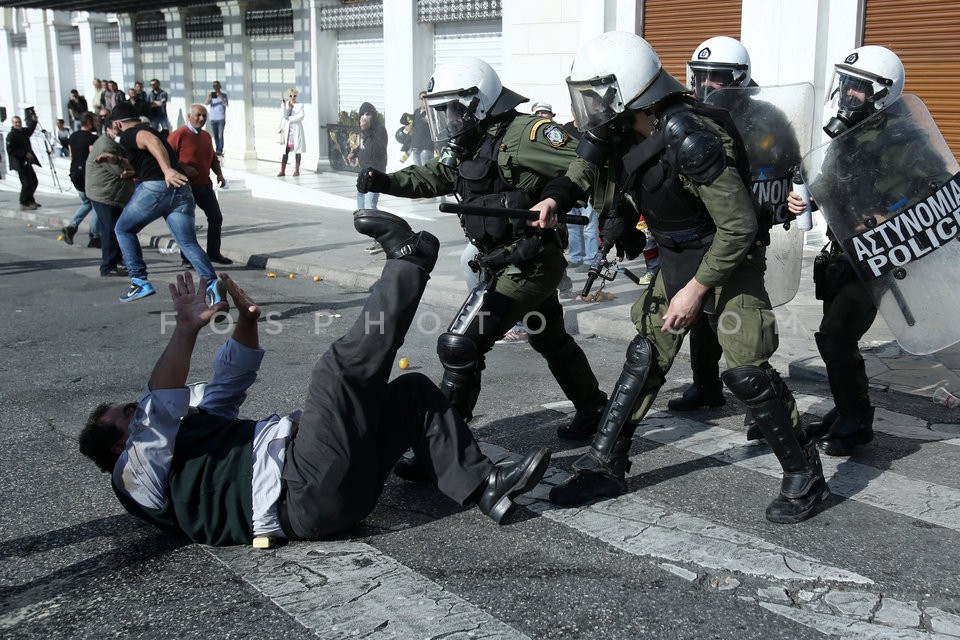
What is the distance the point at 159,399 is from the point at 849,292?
3.00 m

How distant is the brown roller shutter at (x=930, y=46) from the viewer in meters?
9.73

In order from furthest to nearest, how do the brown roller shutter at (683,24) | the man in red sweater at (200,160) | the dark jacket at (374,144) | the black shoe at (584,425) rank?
the dark jacket at (374,144) → the brown roller shutter at (683,24) → the man in red sweater at (200,160) → the black shoe at (584,425)

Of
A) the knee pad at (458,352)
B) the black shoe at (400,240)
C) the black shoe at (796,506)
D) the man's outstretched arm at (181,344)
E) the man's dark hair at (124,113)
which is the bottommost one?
the black shoe at (796,506)

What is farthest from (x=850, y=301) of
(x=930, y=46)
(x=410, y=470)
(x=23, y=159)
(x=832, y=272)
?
(x=23, y=159)

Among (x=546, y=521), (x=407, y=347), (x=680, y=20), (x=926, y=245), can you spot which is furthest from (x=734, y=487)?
(x=680, y=20)

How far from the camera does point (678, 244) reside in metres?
3.90

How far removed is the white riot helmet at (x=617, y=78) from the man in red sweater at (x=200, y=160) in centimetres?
785

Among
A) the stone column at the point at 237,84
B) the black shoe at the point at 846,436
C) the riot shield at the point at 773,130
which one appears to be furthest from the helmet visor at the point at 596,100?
the stone column at the point at 237,84

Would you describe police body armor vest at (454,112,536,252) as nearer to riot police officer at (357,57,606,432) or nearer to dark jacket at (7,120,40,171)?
riot police officer at (357,57,606,432)

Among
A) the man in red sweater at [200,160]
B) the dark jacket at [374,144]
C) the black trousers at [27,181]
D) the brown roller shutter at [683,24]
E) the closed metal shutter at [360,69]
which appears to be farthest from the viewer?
the closed metal shutter at [360,69]

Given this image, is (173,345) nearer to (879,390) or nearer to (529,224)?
(529,224)

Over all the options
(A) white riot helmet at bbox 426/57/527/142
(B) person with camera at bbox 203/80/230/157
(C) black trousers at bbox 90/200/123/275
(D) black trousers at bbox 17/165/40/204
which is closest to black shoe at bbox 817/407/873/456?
(A) white riot helmet at bbox 426/57/527/142

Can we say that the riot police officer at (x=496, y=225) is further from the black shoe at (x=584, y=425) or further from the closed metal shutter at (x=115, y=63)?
the closed metal shutter at (x=115, y=63)

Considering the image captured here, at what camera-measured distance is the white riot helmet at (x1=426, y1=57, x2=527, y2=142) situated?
4570mm
